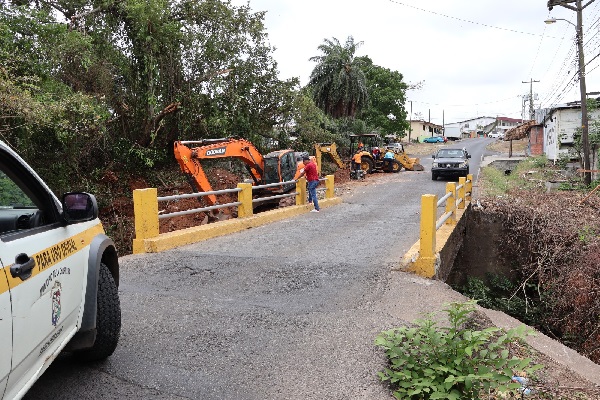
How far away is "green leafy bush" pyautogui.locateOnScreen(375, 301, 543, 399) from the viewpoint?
347 cm

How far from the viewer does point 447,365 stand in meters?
3.75

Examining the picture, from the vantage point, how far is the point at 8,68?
1184cm

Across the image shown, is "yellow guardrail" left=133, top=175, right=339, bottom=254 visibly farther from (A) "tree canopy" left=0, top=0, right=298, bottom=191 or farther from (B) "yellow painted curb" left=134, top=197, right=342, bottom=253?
(A) "tree canopy" left=0, top=0, right=298, bottom=191

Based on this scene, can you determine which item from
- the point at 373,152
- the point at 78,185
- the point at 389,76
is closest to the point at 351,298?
the point at 78,185

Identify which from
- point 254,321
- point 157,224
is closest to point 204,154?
point 157,224

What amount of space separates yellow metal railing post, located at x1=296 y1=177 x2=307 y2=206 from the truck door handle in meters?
11.4

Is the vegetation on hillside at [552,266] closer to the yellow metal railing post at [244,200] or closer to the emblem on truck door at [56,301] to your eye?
the yellow metal railing post at [244,200]

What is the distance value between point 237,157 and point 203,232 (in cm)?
683

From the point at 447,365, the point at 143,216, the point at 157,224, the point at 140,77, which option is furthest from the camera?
the point at 140,77

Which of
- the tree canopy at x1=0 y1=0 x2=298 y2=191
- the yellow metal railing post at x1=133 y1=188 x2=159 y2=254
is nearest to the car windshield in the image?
the tree canopy at x1=0 y1=0 x2=298 y2=191

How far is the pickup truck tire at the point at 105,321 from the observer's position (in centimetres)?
380

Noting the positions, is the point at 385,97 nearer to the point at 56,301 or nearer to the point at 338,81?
the point at 338,81

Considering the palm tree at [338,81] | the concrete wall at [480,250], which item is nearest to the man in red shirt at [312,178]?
the concrete wall at [480,250]

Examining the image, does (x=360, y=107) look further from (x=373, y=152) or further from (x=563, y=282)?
(x=563, y=282)
